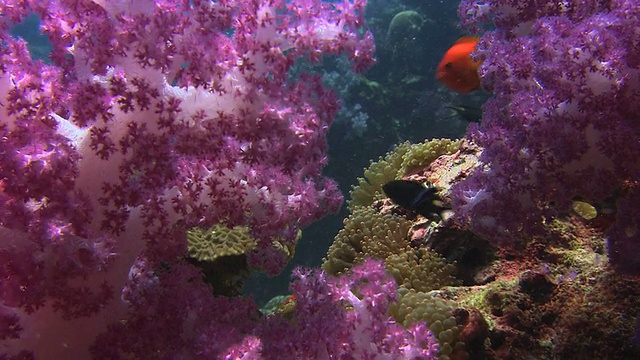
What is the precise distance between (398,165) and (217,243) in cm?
230

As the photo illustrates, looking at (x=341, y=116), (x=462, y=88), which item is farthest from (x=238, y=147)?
(x=341, y=116)

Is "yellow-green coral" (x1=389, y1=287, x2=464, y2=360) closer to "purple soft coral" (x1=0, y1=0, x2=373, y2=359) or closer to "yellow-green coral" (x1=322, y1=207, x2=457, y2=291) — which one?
"yellow-green coral" (x1=322, y1=207, x2=457, y2=291)

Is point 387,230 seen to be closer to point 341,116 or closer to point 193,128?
point 193,128

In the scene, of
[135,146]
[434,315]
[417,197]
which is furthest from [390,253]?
[135,146]

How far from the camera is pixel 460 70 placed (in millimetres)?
5656

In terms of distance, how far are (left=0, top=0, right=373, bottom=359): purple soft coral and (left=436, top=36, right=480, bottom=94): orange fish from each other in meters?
3.84

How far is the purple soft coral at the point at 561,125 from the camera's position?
2.03 metres

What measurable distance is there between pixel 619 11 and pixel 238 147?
2.01 m

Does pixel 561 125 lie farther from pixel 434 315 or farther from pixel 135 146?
pixel 135 146

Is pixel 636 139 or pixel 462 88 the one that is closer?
pixel 636 139

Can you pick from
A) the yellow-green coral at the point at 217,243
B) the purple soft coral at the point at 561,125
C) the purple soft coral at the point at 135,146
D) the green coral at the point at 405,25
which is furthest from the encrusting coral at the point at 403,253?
the green coral at the point at 405,25

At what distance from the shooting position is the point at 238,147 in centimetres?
219

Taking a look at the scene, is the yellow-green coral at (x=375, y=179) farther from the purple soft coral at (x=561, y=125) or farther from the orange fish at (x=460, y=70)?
the purple soft coral at (x=561, y=125)

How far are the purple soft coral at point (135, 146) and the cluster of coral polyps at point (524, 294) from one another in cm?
128
